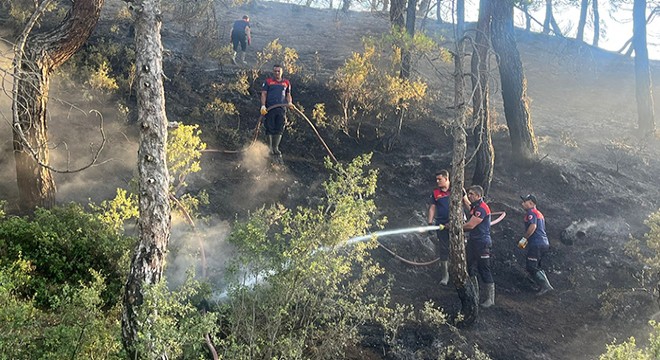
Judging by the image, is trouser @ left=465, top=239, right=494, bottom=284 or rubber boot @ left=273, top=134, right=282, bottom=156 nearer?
trouser @ left=465, top=239, right=494, bottom=284

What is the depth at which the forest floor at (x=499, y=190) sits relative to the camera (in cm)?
664

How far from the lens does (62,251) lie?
460 cm

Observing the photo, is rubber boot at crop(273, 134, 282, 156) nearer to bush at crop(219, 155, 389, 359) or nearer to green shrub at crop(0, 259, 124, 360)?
bush at crop(219, 155, 389, 359)

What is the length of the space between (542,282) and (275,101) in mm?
5521

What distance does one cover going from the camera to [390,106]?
11609 mm

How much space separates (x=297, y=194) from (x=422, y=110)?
538 cm

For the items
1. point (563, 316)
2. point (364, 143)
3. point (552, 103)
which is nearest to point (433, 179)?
point (364, 143)

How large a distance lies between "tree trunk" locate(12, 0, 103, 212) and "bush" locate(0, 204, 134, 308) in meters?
0.93

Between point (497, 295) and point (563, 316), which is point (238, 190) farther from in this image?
point (563, 316)

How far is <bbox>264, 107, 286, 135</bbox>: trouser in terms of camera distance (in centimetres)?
898

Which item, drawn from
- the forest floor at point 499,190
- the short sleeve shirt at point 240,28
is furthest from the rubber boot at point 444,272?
the short sleeve shirt at point 240,28

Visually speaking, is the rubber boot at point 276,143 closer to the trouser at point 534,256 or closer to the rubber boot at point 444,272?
the rubber boot at point 444,272

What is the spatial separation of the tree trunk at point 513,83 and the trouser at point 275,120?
4.96m

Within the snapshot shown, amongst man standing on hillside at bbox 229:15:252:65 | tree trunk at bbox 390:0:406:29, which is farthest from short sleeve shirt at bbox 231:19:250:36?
tree trunk at bbox 390:0:406:29
